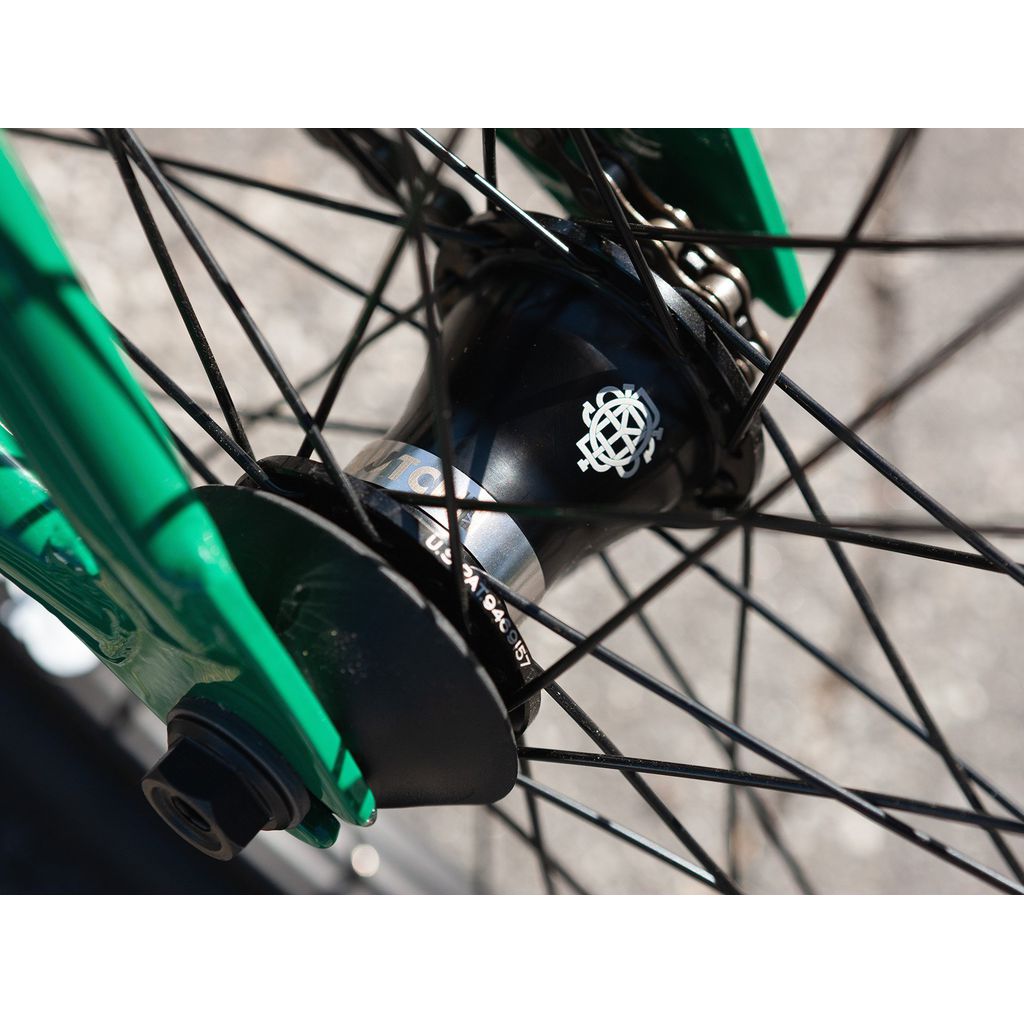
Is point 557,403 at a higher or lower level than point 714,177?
lower

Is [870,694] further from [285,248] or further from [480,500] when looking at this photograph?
[285,248]

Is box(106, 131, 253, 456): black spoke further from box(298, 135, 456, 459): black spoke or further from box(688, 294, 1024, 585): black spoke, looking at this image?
box(688, 294, 1024, 585): black spoke

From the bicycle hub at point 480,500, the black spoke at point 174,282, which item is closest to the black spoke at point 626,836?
the bicycle hub at point 480,500

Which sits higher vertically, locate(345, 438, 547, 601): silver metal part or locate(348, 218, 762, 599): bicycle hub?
locate(348, 218, 762, 599): bicycle hub

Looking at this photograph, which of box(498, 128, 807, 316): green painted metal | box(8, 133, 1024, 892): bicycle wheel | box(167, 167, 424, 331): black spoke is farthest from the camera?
box(8, 133, 1024, 892): bicycle wheel

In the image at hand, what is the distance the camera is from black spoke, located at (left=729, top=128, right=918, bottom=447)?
0.32 meters

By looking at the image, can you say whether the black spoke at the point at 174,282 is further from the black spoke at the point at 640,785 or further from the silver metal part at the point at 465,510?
the black spoke at the point at 640,785

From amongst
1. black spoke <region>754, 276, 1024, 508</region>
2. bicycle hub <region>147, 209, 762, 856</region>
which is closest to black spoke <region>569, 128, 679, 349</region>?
bicycle hub <region>147, 209, 762, 856</region>

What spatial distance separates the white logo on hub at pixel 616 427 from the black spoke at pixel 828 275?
1.5 inches

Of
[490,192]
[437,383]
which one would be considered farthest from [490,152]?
[437,383]

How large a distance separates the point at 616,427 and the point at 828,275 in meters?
0.13

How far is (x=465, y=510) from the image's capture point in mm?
454

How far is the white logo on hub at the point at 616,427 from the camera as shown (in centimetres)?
48

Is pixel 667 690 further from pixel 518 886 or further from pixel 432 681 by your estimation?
pixel 518 886
